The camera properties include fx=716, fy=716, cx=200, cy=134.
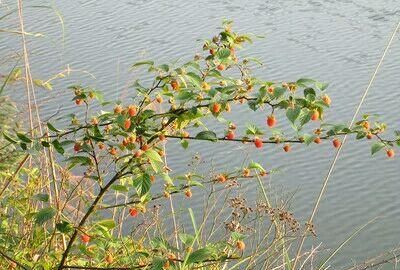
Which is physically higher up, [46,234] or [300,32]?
[46,234]

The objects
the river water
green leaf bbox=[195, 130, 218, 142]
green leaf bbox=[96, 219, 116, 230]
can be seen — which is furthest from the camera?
the river water

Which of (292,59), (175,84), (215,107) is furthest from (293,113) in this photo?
(292,59)

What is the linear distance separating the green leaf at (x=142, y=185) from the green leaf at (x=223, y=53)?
0.41 m

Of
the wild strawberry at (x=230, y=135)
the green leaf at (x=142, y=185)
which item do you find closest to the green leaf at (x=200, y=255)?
the green leaf at (x=142, y=185)

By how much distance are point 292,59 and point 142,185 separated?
7.10m

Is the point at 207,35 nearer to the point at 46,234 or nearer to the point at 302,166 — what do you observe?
the point at 302,166

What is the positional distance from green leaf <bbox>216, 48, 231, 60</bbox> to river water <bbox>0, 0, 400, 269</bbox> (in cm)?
199

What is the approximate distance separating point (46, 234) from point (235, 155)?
389 centimetres

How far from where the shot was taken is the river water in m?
5.51

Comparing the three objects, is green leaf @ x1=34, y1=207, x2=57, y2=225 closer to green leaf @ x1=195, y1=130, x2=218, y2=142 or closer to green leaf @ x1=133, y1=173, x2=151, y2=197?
green leaf @ x1=133, y1=173, x2=151, y2=197

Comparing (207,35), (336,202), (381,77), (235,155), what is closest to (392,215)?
(336,202)

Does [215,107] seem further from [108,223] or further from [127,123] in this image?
[108,223]

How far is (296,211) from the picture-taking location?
5383 millimetres

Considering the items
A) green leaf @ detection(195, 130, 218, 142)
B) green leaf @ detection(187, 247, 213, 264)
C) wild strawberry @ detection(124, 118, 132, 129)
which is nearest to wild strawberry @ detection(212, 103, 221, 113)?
green leaf @ detection(195, 130, 218, 142)
